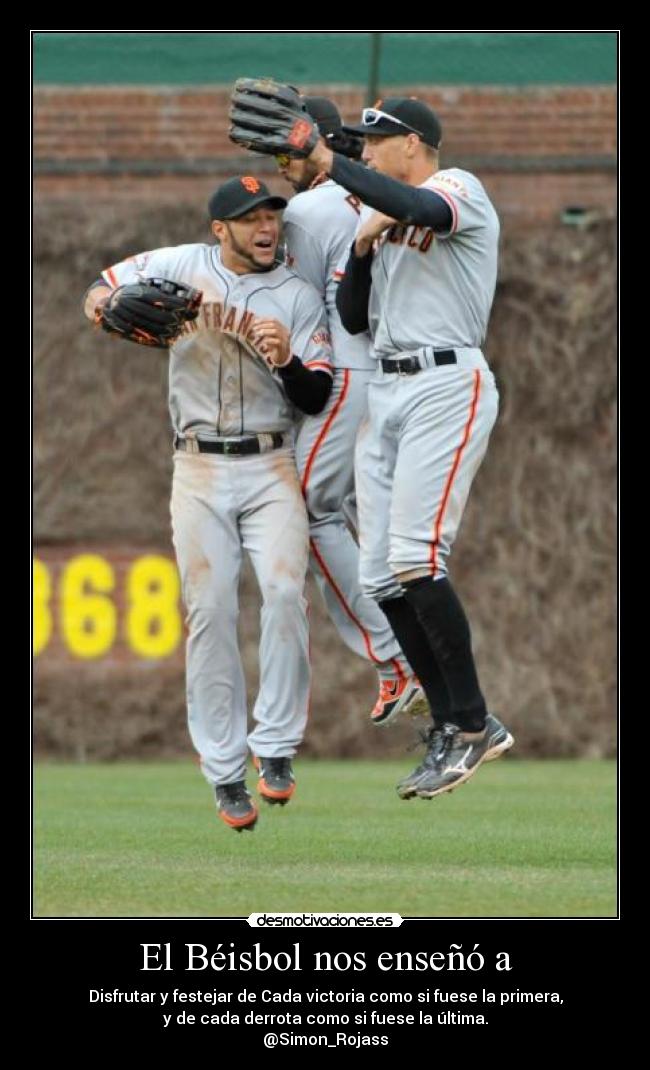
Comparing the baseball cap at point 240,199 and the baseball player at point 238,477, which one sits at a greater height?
the baseball cap at point 240,199

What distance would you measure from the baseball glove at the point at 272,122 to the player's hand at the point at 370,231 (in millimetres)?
382

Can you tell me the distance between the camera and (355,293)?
7.31m

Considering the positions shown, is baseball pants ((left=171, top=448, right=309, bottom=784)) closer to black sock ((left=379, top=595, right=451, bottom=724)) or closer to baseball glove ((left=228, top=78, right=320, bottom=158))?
black sock ((left=379, top=595, right=451, bottom=724))

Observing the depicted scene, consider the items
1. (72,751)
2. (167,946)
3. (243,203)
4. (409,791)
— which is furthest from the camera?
(72,751)

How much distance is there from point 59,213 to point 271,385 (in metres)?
6.86

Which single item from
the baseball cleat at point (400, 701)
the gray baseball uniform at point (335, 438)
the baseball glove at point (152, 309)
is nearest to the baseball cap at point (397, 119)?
the gray baseball uniform at point (335, 438)

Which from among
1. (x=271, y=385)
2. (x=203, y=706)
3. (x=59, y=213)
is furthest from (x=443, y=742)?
(x=59, y=213)

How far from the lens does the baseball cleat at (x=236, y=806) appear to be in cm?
760

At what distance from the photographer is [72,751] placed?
13.7m

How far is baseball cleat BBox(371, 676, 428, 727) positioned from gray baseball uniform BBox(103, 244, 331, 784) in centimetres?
31

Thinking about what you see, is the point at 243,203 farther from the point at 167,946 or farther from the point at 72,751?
the point at 72,751

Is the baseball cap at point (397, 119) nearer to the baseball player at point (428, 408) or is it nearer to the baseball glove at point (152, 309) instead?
the baseball player at point (428, 408)

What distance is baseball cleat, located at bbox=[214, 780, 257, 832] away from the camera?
7.60 meters

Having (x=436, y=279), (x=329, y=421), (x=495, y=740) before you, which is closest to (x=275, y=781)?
(x=495, y=740)
